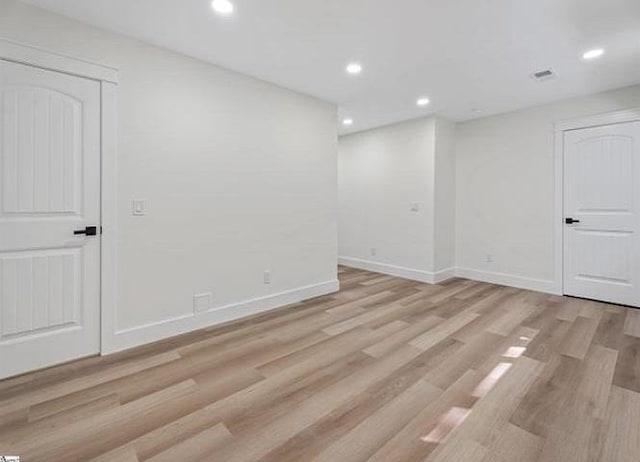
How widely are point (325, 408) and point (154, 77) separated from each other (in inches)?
115

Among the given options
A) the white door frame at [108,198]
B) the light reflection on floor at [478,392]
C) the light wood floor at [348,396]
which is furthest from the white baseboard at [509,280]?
the white door frame at [108,198]

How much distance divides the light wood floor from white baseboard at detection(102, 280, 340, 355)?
0.44ft

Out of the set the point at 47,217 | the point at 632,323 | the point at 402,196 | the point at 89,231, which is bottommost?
the point at 632,323

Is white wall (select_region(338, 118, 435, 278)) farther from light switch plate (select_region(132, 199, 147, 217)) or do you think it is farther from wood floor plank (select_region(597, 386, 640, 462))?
light switch plate (select_region(132, 199, 147, 217))

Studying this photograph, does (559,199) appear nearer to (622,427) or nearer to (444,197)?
(444,197)

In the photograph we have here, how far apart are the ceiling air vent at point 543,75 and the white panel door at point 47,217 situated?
13.7 feet

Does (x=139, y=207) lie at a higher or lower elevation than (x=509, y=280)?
higher

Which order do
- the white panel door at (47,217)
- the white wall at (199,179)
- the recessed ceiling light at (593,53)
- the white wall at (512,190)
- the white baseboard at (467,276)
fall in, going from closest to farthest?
the white panel door at (47,217), the white wall at (199,179), the recessed ceiling light at (593,53), the white wall at (512,190), the white baseboard at (467,276)

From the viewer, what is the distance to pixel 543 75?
11.0ft

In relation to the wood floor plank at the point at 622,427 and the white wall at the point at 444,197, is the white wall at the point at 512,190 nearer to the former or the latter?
the white wall at the point at 444,197

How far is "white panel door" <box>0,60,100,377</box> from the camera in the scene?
2.16 metres

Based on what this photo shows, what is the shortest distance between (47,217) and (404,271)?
4.53 metres

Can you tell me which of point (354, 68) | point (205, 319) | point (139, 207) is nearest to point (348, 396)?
point (205, 319)

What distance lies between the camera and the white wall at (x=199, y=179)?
102 inches
